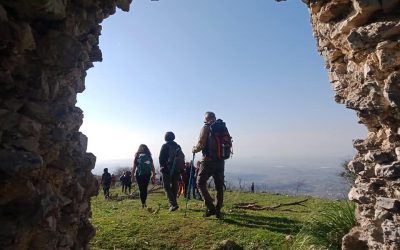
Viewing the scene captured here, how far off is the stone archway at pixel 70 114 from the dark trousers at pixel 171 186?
538 centimetres

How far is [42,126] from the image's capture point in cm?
490

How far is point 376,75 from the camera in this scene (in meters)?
5.12

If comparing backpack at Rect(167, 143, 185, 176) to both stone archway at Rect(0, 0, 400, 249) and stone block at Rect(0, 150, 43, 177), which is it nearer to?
stone archway at Rect(0, 0, 400, 249)

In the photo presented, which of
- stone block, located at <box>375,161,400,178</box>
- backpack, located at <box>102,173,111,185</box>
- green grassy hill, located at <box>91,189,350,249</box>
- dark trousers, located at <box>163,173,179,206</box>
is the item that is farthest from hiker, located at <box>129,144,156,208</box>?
backpack, located at <box>102,173,111,185</box>

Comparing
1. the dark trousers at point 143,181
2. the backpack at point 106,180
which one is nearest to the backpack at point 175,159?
the dark trousers at point 143,181

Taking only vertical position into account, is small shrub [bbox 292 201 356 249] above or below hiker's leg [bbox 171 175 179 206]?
below

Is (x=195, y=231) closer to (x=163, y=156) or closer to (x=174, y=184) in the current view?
(x=174, y=184)

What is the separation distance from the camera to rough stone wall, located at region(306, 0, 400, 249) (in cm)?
485

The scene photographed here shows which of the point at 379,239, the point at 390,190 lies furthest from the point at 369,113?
the point at 379,239

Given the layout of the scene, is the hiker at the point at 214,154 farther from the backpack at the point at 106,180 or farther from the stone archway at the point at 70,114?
the backpack at the point at 106,180

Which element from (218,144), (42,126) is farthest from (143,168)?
(42,126)

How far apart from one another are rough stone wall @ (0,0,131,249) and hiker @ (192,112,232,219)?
418 cm

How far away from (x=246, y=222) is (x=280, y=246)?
1.83 m

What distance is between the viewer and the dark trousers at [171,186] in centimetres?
1160
